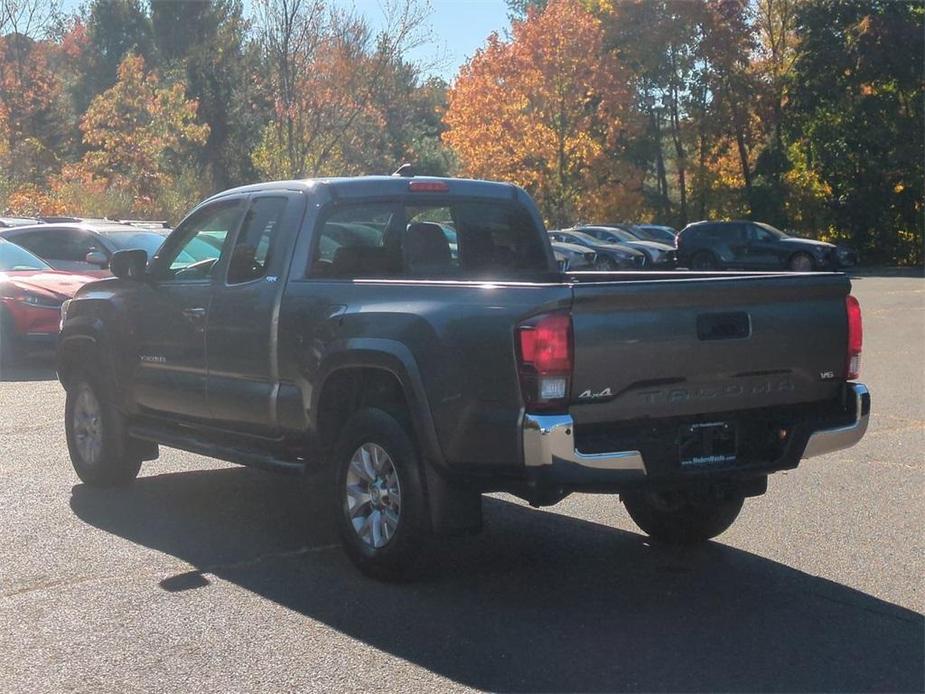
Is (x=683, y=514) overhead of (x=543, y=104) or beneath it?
beneath

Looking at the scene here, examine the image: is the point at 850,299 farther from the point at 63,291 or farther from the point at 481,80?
the point at 481,80

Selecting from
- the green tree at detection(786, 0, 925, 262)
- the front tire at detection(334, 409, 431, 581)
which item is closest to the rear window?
the front tire at detection(334, 409, 431, 581)

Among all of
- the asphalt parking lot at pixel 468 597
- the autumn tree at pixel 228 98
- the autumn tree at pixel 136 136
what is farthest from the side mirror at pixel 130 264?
the autumn tree at pixel 136 136

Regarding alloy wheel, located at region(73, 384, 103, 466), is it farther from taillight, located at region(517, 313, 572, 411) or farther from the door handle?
taillight, located at region(517, 313, 572, 411)

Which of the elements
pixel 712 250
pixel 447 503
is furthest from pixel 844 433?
pixel 712 250

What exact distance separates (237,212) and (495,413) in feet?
8.96

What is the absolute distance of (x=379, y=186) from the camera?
734 cm

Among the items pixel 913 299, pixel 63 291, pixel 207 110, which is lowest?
pixel 913 299

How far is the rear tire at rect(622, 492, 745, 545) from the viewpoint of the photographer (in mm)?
6957

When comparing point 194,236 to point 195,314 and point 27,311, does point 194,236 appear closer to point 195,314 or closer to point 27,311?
point 195,314

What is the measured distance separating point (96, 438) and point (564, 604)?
393 centimetres

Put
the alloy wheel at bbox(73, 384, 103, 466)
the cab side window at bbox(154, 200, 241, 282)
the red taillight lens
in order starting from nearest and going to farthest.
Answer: the red taillight lens → the cab side window at bbox(154, 200, 241, 282) → the alloy wheel at bbox(73, 384, 103, 466)

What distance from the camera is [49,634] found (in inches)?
220

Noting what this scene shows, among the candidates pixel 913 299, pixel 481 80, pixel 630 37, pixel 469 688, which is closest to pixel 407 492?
pixel 469 688
